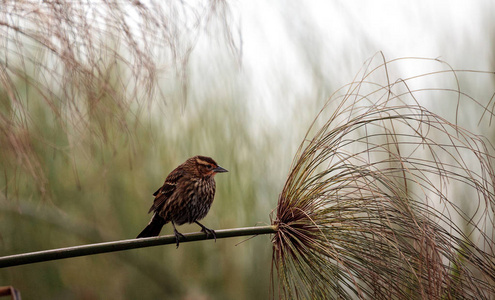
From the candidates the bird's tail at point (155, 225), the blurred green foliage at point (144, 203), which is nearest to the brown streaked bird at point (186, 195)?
the bird's tail at point (155, 225)

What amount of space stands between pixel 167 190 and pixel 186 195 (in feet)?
0.24

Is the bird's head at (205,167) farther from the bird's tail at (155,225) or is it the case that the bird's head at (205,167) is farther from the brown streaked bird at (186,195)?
the bird's tail at (155,225)

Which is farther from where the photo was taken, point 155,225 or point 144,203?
point 144,203

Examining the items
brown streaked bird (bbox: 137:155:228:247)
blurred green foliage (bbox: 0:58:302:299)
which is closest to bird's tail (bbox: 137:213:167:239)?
brown streaked bird (bbox: 137:155:228:247)

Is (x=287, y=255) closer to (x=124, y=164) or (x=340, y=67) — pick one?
(x=124, y=164)

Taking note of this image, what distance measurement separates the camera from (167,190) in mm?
1906

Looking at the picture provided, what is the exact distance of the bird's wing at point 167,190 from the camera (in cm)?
189

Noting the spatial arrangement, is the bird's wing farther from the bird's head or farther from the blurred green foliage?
the blurred green foliage

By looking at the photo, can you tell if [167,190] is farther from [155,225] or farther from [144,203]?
[144,203]

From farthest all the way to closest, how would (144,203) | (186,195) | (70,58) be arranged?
1. (144,203)
2. (186,195)
3. (70,58)

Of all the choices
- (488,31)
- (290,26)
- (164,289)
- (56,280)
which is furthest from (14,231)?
(488,31)

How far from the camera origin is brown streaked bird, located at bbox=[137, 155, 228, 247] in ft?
6.17

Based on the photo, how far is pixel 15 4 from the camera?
4.29ft

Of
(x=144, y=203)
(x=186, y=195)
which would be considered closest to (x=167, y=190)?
(x=186, y=195)
